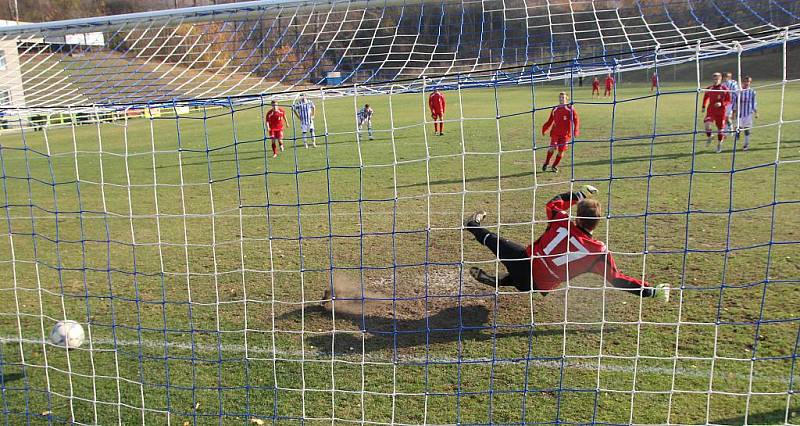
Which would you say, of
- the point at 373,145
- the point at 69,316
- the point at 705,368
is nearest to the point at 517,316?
the point at 705,368

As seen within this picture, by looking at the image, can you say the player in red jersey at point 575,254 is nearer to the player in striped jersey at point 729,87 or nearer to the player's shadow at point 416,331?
the player's shadow at point 416,331

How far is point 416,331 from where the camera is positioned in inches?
196

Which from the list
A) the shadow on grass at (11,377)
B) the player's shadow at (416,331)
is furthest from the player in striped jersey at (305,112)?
the shadow on grass at (11,377)

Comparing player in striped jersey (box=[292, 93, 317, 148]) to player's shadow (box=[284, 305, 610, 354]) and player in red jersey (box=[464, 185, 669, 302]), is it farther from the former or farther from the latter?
player in red jersey (box=[464, 185, 669, 302])

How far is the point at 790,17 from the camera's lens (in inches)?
155

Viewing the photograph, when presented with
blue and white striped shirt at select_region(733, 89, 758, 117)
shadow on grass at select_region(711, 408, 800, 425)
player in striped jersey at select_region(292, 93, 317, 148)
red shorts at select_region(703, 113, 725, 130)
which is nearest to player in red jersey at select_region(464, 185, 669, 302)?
shadow on grass at select_region(711, 408, 800, 425)

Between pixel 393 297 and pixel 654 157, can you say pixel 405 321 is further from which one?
pixel 654 157

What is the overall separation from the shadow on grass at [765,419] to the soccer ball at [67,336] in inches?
187

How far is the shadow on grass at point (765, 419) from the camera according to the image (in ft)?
12.5

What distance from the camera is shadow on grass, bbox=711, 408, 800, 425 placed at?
382 centimetres

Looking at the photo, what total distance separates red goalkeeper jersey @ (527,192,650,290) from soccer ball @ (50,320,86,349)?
3729 mm

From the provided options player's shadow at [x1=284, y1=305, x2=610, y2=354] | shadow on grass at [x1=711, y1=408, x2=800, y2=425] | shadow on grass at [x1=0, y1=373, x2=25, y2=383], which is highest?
player's shadow at [x1=284, y1=305, x2=610, y2=354]

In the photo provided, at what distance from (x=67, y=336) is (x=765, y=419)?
5.08 metres

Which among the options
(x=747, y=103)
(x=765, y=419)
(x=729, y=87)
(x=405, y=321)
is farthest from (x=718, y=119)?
(x=765, y=419)
